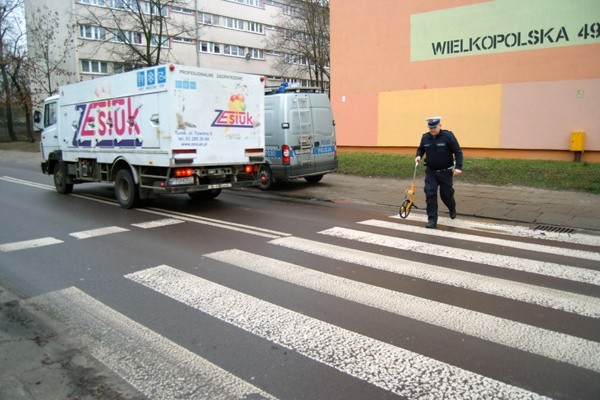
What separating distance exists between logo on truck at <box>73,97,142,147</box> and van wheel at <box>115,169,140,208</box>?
675 mm

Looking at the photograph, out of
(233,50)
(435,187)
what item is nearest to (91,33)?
(233,50)

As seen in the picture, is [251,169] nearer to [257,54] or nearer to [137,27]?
[137,27]

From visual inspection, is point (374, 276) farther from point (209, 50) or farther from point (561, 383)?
point (209, 50)

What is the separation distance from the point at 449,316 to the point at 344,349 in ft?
3.90

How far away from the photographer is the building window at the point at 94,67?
4288 cm

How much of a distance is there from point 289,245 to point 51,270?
123 inches

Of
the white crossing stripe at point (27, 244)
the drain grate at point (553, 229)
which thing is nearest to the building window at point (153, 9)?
the white crossing stripe at point (27, 244)

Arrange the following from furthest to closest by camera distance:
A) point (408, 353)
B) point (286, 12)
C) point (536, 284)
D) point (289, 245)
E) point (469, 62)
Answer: point (286, 12) → point (469, 62) → point (289, 245) → point (536, 284) → point (408, 353)

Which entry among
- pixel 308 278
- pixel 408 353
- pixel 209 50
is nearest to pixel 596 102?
pixel 308 278

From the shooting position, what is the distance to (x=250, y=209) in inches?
396

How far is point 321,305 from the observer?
4.46 m

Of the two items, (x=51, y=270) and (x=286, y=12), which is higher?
(x=286, y=12)

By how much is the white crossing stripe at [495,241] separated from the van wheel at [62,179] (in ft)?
27.8

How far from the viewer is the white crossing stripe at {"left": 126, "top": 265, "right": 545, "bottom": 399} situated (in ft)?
9.86
